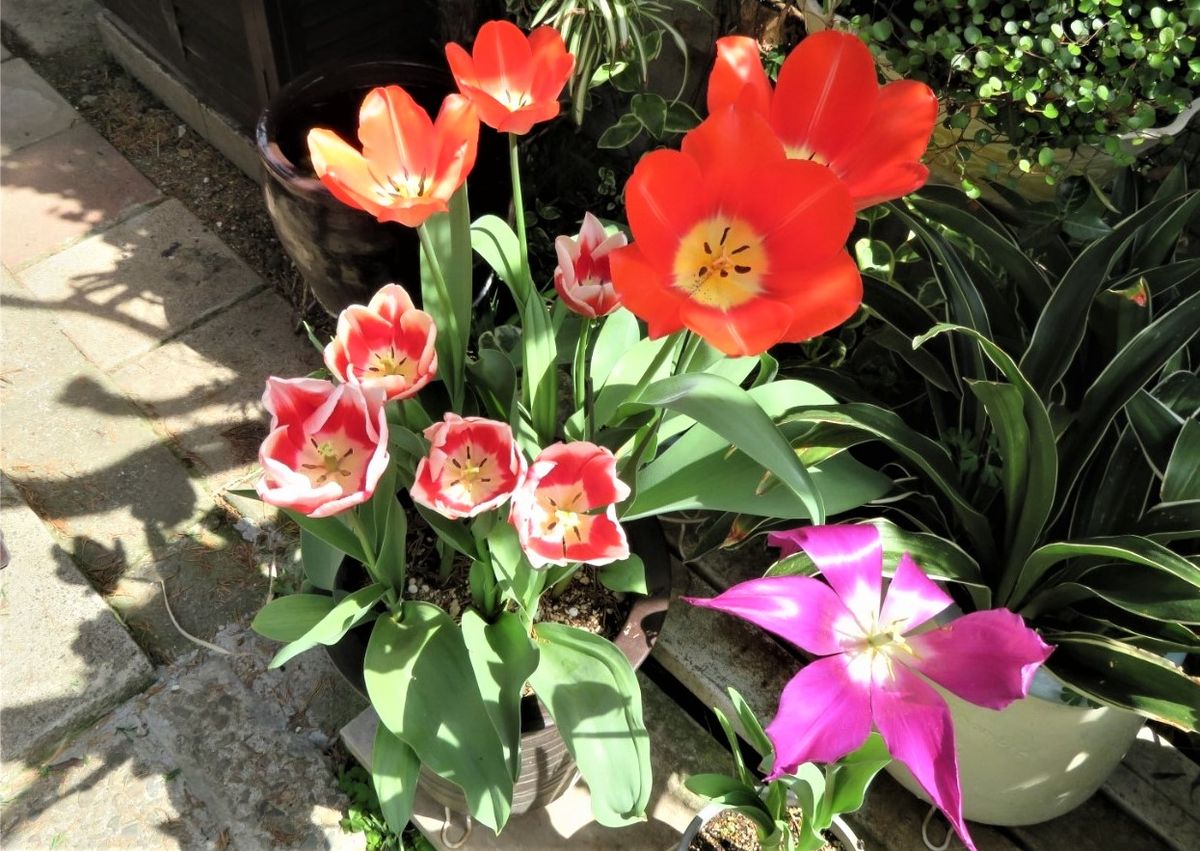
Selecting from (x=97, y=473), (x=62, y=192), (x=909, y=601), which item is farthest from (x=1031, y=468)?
(x=62, y=192)

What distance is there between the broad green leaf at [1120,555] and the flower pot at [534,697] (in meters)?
0.47

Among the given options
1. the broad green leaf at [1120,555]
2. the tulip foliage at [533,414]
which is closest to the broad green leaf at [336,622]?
the tulip foliage at [533,414]

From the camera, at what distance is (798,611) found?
2.67ft

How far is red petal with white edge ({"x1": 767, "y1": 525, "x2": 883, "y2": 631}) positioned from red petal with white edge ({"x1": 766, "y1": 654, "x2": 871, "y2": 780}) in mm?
69

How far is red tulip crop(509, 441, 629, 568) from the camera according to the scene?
91cm

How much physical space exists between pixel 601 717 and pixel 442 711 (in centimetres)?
18

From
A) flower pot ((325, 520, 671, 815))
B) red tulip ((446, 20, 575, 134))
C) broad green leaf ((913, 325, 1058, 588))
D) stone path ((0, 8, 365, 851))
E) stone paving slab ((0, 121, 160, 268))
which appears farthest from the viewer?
stone paving slab ((0, 121, 160, 268))

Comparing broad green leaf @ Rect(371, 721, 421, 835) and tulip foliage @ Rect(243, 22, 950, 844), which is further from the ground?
tulip foliage @ Rect(243, 22, 950, 844)

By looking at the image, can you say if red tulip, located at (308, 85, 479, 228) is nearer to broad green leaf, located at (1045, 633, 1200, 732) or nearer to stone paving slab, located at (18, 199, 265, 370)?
broad green leaf, located at (1045, 633, 1200, 732)

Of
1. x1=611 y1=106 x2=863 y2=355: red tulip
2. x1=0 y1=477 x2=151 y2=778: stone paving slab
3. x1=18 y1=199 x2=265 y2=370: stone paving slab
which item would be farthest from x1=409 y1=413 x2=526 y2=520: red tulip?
x1=18 y1=199 x2=265 y2=370: stone paving slab

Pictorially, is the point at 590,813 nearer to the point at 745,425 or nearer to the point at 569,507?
the point at 569,507

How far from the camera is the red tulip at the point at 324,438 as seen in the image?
33.1 inches

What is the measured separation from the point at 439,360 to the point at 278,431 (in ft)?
1.31

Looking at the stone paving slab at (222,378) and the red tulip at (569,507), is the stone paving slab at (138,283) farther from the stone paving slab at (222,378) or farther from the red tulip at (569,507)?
the red tulip at (569,507)
